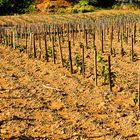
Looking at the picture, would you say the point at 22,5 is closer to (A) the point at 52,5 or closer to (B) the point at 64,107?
(A) the point at 52,5

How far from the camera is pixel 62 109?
9711 millimetres

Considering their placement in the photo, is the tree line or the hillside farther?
the hillside

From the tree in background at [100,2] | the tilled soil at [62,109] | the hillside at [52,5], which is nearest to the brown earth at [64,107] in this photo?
the tilled soil at [62,109]

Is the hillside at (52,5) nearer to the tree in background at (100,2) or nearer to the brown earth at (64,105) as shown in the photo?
the tree in background at (100,2)

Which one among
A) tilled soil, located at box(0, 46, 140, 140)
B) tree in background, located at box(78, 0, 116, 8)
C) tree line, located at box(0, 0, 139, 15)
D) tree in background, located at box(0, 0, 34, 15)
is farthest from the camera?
tree in background, located at box(78, 0, 116, 8)

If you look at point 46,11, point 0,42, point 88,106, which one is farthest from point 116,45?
point 46,11

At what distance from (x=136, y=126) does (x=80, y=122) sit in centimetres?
121

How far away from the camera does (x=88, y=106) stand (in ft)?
32.4

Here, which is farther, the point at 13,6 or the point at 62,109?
the point at 13,6

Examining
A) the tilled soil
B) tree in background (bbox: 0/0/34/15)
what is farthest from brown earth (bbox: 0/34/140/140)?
tree in background (bbox: 0/0/34/15)

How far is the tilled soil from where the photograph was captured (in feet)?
27.1

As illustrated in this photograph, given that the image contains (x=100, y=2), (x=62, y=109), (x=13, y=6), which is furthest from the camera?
(x=100, y=2)

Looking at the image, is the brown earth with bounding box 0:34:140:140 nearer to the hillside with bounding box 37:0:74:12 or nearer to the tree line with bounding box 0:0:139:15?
the tree line with bounding box 0:0:139:15

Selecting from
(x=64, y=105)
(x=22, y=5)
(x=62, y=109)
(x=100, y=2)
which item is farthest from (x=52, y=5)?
(x=62, y=109)
